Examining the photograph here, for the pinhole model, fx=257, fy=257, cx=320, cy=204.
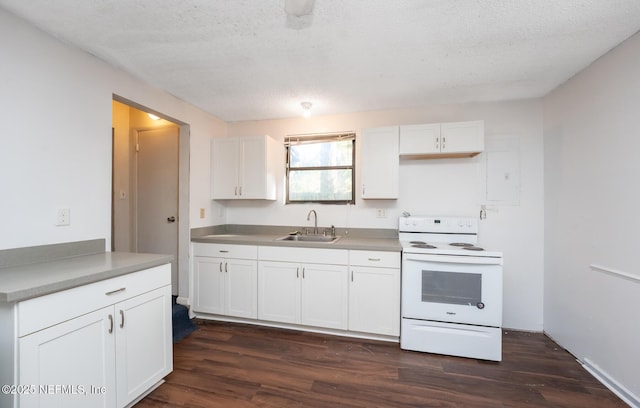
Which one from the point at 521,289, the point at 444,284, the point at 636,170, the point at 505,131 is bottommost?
the point at 521,289

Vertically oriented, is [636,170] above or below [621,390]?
above

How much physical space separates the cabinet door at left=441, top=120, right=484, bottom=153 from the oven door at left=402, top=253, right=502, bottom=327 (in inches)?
41.6

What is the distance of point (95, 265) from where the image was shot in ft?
5.05

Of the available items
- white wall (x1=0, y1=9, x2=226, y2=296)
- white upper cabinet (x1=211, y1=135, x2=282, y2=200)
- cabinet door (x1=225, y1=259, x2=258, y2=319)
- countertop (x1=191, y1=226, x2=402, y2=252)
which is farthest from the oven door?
white wall (x1=0, y1=9, x2=226, y2=296)

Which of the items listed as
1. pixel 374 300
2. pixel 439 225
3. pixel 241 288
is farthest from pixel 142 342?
pixel 439 225

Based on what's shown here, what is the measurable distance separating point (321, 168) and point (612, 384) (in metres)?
2.96

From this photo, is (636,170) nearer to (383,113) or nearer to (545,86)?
(545,86)

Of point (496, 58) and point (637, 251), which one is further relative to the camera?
point (496, 58)

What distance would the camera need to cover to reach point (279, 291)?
262 centimetres

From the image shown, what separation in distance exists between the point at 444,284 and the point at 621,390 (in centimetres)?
118

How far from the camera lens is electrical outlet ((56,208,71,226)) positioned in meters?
1.69

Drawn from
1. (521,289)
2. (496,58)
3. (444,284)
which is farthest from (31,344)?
(521,289)

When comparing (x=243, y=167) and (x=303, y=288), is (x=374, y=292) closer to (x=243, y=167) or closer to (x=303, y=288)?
(x=303, y=288)

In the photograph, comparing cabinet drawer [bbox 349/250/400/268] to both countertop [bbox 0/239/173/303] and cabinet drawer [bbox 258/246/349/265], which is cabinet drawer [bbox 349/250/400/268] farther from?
countertop [bbox 0/239/173/303]
